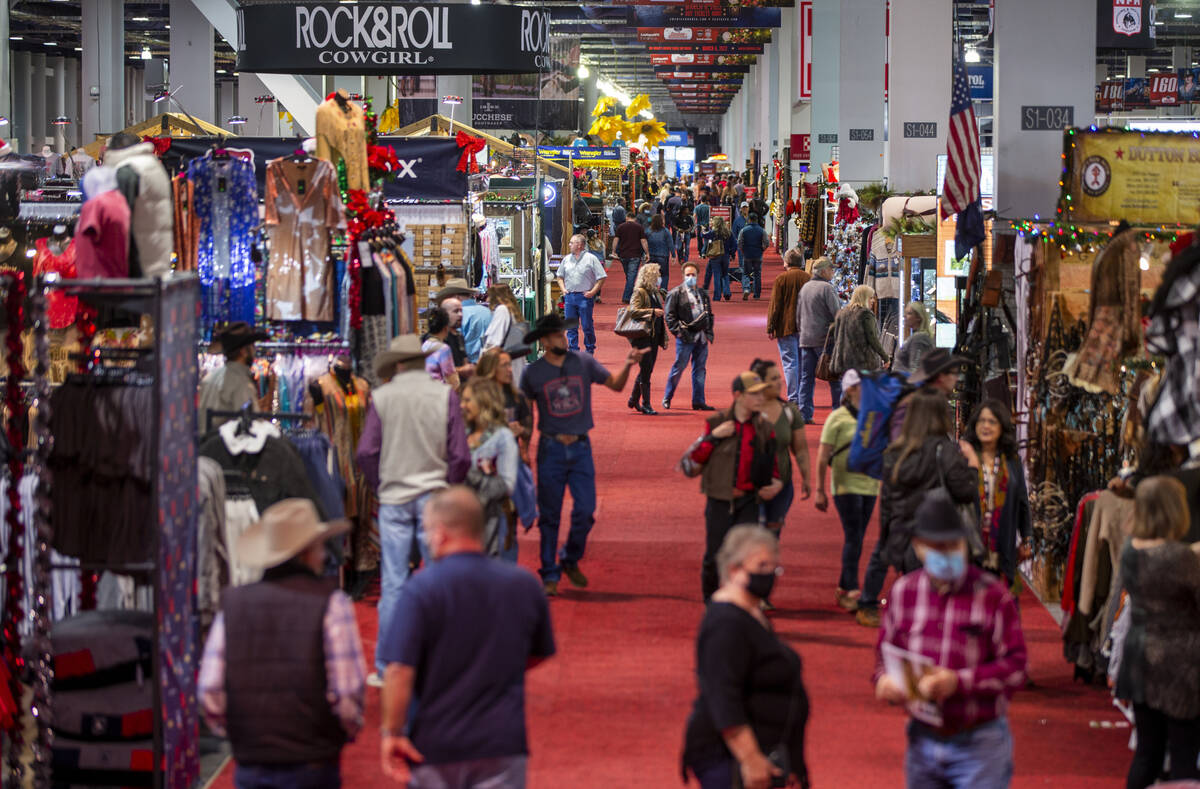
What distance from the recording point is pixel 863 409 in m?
8.98

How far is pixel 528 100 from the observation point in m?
35.6

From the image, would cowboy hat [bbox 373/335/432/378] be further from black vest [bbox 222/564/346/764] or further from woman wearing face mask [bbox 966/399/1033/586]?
black vest [bbox 222/564/346/764]

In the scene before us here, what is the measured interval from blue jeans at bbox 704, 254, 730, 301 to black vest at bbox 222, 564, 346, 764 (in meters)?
25.8

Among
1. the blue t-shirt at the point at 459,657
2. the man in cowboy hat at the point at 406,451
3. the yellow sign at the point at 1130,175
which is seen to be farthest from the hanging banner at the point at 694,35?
the blue t-shirt at the point at 459,657

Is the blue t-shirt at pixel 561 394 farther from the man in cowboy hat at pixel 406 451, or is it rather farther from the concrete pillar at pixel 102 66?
the concrete pillar at pixel 102 66

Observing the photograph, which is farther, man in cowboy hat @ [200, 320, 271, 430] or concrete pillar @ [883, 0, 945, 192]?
concrete pillar @ [883, 0, 945, 192]

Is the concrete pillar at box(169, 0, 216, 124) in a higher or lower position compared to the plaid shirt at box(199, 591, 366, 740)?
higher

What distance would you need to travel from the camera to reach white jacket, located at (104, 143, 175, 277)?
7508 mm

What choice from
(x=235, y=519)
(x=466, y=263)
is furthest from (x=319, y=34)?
(x=235, y=519)

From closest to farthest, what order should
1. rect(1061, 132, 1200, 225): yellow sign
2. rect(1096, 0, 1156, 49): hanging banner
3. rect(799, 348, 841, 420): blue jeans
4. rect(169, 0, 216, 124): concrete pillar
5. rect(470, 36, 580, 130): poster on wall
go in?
rect(1061, 132, 1200, 225): yellow sign
rect(799, 348, 841, 420): blue jeans
rect(1096, 0, 1156, 49): hanging banner
rect(169, 0, 216, 124): concrete pillar
rect(470, 36, 580, 130): poster on wall

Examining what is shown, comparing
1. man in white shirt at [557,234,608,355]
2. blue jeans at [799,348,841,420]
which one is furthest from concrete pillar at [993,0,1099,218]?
man in white shirt at [557,234,608,355]

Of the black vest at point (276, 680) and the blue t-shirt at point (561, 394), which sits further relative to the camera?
the blue t-shirt at point (561, 394)

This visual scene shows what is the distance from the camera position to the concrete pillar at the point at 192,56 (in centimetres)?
3438

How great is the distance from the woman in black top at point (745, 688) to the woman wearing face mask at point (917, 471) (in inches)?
119
